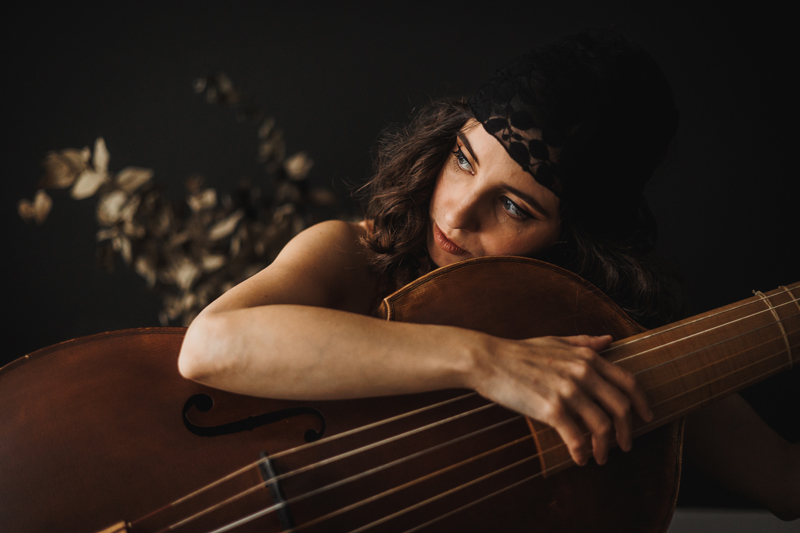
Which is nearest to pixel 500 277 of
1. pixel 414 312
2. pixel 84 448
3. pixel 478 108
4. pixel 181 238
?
pixel 414 312

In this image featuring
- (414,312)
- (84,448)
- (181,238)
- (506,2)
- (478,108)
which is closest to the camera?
(84,448)

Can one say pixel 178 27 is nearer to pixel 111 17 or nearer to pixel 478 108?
pixel 111 17

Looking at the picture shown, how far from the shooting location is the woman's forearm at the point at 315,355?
54 centimetres

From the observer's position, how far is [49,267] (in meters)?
1.48

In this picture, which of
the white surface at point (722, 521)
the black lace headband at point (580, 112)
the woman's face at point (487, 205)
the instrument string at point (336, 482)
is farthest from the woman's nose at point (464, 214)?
the white surface at point (722, 521)

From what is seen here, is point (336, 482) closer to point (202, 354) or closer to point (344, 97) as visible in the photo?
point (202, 354)

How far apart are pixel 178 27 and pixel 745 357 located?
170cm

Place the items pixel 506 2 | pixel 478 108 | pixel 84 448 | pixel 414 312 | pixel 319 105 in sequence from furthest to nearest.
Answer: pixel 319 105 < pixel 506 2 < pixel 478 108 < pixel 414 312 < pixel 84 448

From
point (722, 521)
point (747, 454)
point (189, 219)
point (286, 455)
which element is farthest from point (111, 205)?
point (722, 521)

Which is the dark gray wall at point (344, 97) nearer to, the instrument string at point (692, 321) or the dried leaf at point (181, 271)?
A: the dried leaf at point (181, 271)

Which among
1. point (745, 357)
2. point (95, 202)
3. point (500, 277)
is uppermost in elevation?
point (95, 202)

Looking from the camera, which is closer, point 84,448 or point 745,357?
point 84,448

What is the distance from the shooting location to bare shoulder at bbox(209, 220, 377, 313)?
69 cm

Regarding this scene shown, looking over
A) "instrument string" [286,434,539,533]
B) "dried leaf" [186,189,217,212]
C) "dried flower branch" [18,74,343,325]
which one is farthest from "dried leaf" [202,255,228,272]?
"instrument string" [286,434,539,533]
